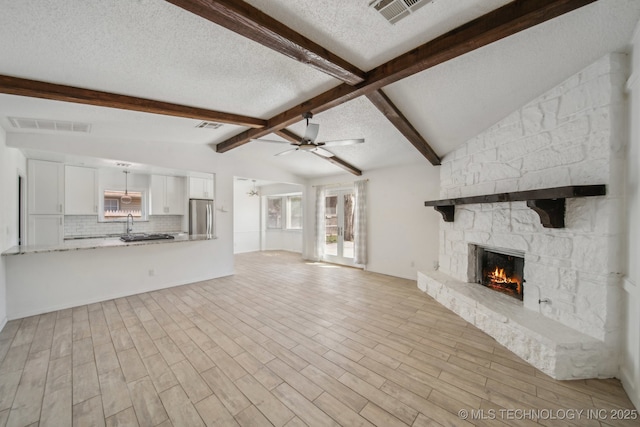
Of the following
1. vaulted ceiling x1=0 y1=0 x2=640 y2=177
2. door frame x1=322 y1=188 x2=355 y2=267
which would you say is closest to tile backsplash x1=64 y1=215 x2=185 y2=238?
vaulted ceiling x1=0 y1=0 x2=640 y2=177

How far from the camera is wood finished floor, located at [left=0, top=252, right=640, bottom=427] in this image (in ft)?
5.57

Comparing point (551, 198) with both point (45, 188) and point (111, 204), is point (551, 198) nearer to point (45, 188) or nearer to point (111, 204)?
point (45, 188)

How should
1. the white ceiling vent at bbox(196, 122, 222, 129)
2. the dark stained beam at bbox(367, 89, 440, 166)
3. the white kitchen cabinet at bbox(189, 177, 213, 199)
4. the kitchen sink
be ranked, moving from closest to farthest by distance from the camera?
the dark stained beam at bbox(367, 89, 440, 166) < the white ceiling vent at bbox(196, 122, 222, 129) < the kitchen sink < the white kitchen cabinet at bbox(189, 177, 213, 199)

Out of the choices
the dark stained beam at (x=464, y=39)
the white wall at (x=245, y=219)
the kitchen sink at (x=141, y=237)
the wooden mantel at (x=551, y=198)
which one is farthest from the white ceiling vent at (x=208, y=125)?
the white wall at (x=245, y=219)

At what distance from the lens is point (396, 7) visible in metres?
1.64

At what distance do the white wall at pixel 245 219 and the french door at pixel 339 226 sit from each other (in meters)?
3.28

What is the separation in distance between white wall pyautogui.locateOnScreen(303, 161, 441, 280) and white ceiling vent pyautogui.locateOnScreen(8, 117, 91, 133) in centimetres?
518

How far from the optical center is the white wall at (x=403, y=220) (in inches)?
193

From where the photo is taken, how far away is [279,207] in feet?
30.2

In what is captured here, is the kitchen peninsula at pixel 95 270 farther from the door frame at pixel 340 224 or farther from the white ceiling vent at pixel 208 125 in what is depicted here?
the door frame at pixel 340 224

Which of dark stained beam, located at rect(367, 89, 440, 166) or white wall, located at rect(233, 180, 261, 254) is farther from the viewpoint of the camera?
white wall, located at rect(233, 180, 261, 254)

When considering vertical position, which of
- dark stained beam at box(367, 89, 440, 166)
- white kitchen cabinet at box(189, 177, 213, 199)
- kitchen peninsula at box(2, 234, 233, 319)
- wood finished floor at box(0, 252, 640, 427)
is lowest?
wood finished floor at box(0, 252, 640, 427)

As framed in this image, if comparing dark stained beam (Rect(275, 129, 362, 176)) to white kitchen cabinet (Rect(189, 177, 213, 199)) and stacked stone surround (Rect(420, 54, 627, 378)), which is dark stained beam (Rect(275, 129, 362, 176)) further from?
white kitchen cabinet (Rect(189, 177, 213, 199))

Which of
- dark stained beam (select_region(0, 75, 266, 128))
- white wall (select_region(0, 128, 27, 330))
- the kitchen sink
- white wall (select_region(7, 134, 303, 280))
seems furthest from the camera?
the kitchen sink
